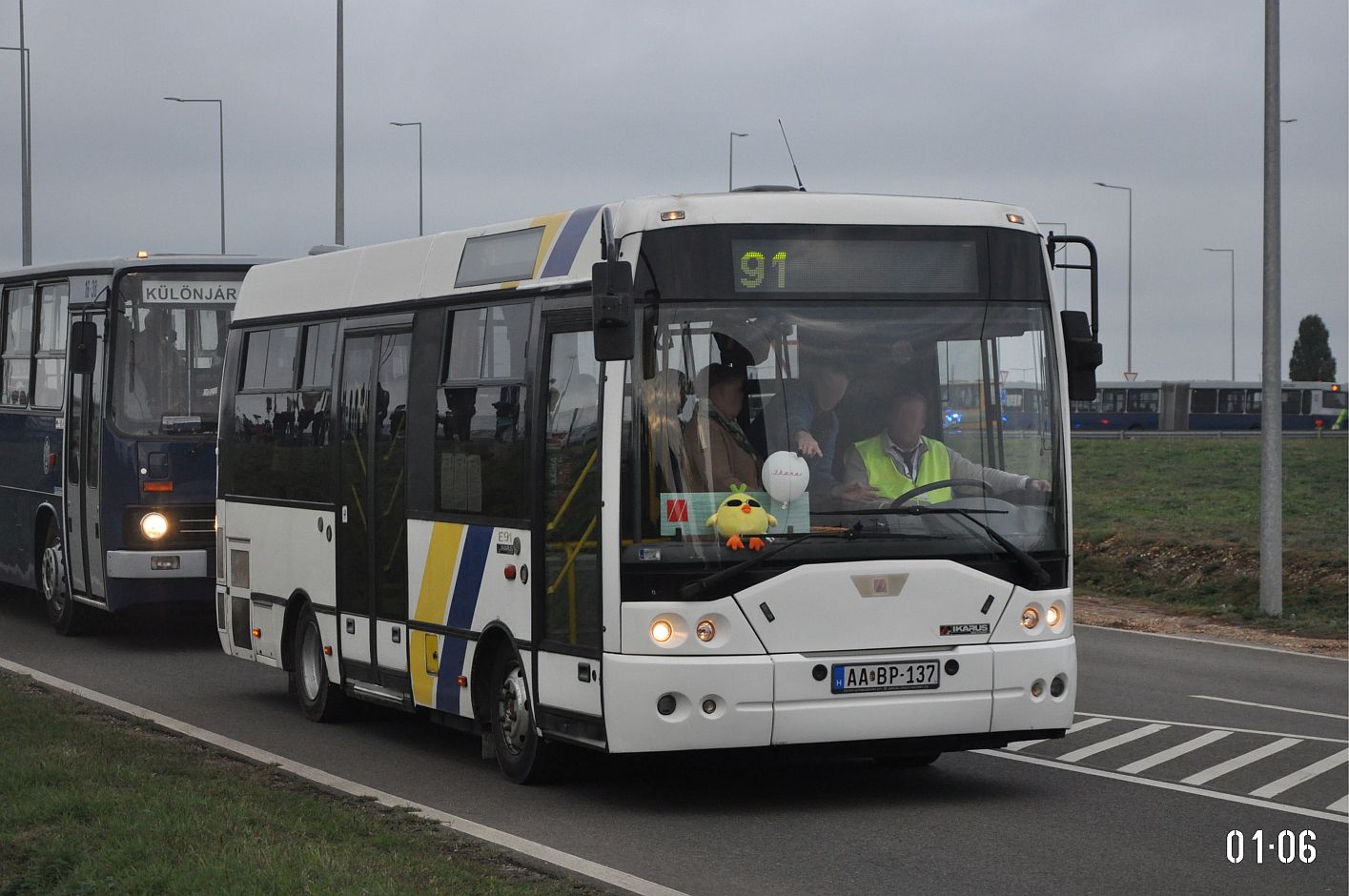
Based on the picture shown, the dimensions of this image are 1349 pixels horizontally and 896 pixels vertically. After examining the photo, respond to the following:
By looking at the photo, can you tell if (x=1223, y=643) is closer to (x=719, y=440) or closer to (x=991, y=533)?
(x=991, y=533)

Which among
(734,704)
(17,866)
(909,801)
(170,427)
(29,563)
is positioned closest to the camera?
(17,866)

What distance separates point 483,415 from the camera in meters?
11.3

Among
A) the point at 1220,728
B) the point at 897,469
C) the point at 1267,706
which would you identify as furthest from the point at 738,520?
the point at 1267,706

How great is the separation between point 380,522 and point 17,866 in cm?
451

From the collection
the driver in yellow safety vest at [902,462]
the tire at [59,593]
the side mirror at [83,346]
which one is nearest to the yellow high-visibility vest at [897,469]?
the driver in yellow safety vest at [902,462]

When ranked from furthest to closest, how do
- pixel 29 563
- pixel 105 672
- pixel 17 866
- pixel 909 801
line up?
pixel 29 563, pixel 105 672, pixel 909 801, pixel 17 866

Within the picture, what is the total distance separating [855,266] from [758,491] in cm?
125

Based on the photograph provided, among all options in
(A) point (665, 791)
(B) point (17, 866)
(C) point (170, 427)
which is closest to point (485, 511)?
(A) point (665, 791)

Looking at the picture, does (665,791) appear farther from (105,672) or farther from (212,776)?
(105,672)

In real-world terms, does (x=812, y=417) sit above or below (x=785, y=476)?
above

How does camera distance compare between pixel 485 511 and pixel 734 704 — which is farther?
pixel 485 511

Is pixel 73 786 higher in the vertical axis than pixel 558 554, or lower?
lower

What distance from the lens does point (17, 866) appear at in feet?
27.3

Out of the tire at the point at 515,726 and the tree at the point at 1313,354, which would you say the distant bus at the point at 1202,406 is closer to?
the tree at the point at 1313,354
